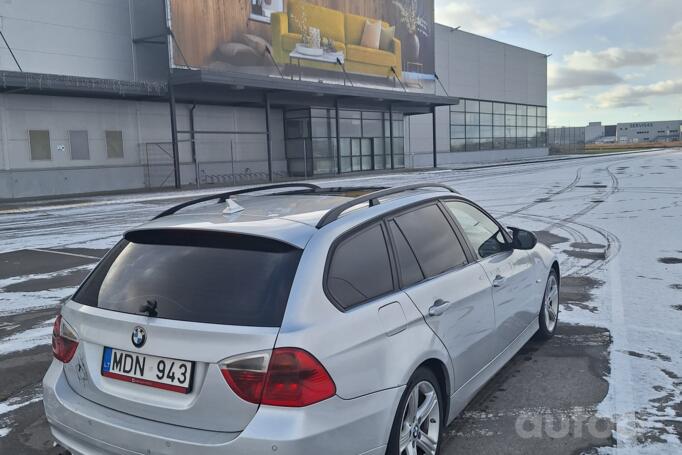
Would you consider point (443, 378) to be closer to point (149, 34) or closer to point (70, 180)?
point (70, 180)

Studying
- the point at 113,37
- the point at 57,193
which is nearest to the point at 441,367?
the point at 57,193

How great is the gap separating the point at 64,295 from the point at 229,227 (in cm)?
527

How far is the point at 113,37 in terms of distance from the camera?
91.6ft

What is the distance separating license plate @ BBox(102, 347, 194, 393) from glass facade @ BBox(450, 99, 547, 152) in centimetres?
5647

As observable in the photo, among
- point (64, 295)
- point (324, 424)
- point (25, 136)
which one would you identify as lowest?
point (64, 295)

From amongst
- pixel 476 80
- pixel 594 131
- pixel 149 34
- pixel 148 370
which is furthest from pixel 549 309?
pixel 594 131

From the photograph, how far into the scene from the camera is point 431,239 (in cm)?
357

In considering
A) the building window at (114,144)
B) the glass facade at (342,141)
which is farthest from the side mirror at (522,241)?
the glass facade at (342,141)

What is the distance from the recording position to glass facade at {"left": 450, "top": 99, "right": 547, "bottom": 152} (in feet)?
192

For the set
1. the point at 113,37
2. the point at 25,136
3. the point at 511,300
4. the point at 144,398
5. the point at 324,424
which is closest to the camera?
the point at 324,424

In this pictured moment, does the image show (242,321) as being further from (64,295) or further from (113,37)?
(113,37)

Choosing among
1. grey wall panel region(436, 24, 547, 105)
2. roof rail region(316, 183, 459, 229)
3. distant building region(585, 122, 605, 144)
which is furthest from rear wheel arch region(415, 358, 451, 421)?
distant building region(585, 122, 605, 144)

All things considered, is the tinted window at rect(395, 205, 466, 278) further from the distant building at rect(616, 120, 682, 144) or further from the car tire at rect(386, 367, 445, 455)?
the distant building at rect(616, 120, 682, 144)

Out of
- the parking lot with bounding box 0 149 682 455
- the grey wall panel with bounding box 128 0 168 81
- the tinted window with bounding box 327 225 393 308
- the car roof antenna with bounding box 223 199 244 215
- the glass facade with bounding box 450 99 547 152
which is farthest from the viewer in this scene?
the glass facade with bounding box 450 99 547 152
